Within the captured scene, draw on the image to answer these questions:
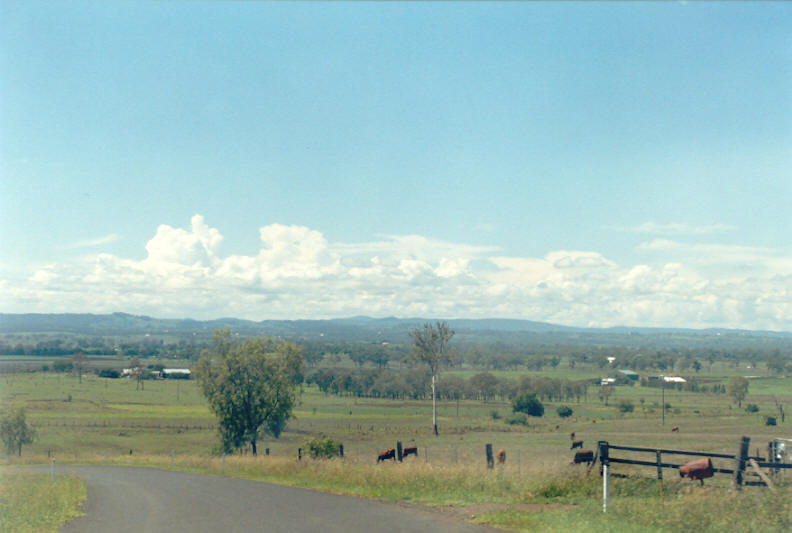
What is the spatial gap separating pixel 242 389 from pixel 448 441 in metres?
22.3

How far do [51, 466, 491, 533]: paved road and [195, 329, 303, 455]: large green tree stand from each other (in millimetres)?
30442

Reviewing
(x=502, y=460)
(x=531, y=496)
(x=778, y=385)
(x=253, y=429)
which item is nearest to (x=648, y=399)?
(x=778, y=385)

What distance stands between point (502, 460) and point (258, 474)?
10.3 meters

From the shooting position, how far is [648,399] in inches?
5182

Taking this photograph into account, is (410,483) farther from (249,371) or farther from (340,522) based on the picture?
(249,371)

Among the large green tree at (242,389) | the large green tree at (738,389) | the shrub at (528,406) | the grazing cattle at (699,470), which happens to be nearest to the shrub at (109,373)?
the shrub at (528,406)

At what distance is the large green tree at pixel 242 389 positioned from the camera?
54938mm

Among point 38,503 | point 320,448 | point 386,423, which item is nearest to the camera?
point 38,503

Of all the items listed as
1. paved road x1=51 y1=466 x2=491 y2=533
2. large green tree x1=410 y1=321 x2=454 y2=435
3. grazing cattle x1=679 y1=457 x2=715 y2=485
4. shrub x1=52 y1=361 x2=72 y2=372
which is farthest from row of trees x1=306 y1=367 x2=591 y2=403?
grazing cattle x1=679 y1=457 x2=715 y2=485

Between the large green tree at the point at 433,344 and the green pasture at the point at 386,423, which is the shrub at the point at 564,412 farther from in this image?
the large green tree at the point at 433,344

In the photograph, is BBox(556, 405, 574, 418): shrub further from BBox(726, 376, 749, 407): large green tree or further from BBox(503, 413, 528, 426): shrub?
BBox(726, 376, 749, 407): large green tree

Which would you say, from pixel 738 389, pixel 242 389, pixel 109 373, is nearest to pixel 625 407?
pixel 738 389

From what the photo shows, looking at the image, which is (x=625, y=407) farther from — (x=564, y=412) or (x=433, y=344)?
(x=433, y=344)

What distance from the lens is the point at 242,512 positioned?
58.3ft
